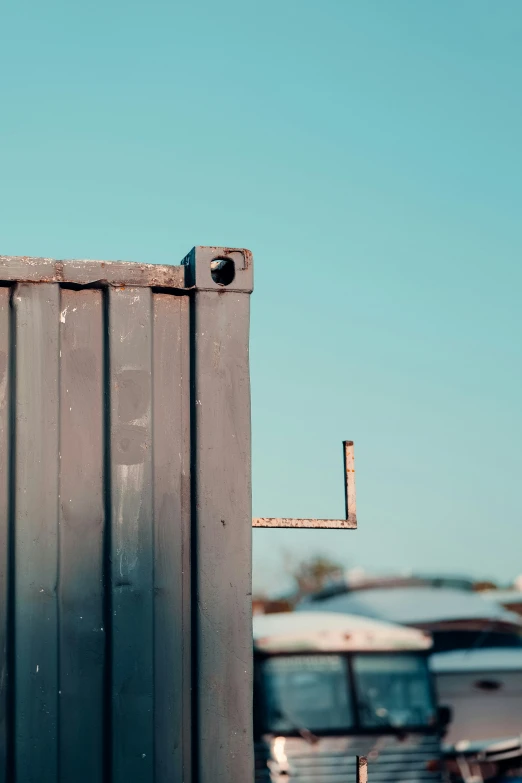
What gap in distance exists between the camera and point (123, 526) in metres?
3.04

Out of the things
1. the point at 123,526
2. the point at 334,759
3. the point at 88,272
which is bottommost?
the point at 334,759

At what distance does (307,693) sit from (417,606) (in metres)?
4.53

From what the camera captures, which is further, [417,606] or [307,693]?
[417,606]

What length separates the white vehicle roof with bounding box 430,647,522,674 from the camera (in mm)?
13695

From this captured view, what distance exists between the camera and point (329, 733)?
1073cm

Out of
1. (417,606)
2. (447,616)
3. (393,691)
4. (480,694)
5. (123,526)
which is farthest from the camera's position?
(417,606)

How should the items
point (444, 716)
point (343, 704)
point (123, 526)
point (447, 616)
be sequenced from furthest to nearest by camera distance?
point (447, 616) < point (444, 716) < point (343, 704) < point (123, 526)

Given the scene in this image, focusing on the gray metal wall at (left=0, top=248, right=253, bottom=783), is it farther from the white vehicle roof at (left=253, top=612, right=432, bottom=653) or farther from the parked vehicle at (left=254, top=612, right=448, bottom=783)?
the white vehicle roof at (left=253, top=612, right=432, bottom=653)

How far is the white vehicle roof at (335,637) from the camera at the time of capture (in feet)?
36.1

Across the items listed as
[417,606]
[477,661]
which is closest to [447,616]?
[417,606]

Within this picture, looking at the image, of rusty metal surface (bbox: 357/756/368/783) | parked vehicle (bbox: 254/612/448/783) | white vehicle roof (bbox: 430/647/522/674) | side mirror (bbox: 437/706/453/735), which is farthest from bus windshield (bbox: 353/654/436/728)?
rusty metal surface (bbox: 357/756/368/783)

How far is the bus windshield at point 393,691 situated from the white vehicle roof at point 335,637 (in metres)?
0.13

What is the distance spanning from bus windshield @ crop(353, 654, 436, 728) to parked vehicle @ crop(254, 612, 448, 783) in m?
0.01

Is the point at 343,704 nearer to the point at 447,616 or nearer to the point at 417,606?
the point at 447,616
